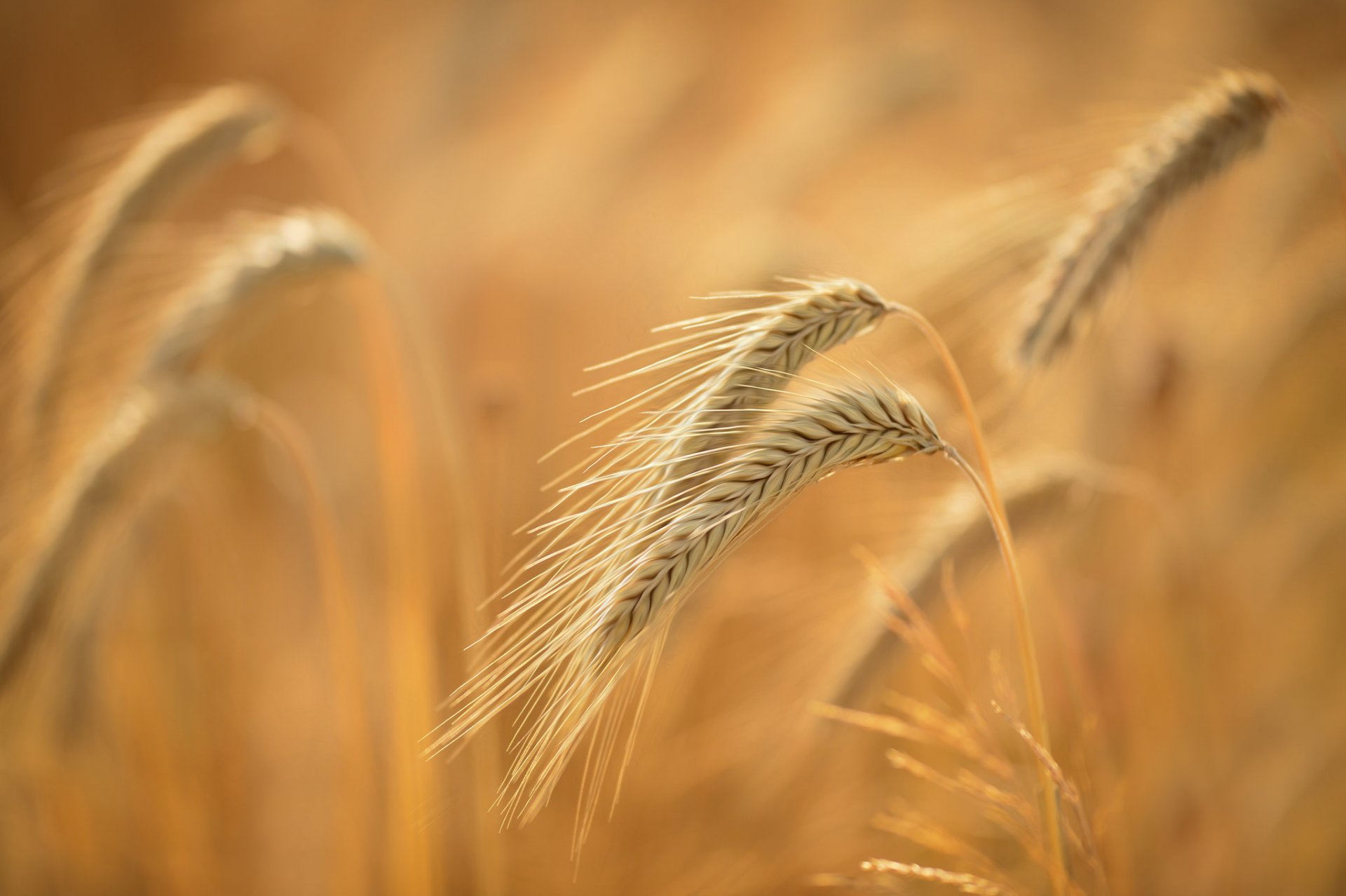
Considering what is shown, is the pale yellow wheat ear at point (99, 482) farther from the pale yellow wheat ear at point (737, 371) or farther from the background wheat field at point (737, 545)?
the pale yellow wheat ear at point (737, 371)

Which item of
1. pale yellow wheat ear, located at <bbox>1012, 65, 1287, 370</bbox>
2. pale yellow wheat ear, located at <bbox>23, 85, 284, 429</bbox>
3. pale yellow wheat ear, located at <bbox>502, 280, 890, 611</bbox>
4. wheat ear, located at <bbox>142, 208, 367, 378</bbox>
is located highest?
pale yellow wheat ear, located at <bbox>23, 85, 284, 429</bbox>

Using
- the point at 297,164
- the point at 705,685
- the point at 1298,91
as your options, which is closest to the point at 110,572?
the point at 705,685

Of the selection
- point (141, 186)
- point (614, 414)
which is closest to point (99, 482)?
point (141, 186)

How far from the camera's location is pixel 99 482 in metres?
1.13

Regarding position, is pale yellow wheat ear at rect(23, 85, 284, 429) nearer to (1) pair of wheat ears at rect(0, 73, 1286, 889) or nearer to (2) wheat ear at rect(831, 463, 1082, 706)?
(1) pair of wheat ears at rect(0, 73, 1286, 889)

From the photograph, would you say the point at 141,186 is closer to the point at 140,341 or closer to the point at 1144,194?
the point at 140,341

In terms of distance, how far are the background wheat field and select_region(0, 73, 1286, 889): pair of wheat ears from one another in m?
0.01

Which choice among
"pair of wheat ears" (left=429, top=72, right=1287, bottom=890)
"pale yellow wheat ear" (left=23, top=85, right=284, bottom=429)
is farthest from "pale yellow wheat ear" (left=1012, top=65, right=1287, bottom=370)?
"pale yellow wheat ear" (left=23, top=85, right=284, bottom=429)

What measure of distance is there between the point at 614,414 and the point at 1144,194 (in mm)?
710

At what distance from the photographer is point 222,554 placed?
76.5 inches

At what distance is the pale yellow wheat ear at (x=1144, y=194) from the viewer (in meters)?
0.87

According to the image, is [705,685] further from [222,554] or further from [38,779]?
[38,779]

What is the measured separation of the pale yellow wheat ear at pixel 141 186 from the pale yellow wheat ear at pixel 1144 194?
1.27 meters

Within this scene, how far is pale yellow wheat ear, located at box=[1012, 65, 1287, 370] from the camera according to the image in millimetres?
870
